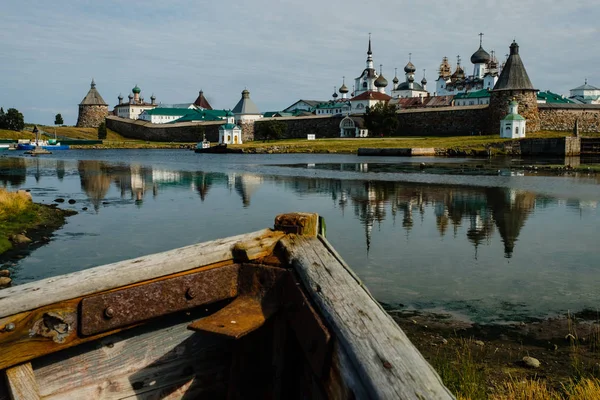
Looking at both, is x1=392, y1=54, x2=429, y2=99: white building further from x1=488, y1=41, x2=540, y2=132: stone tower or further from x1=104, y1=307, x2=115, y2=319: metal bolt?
x1=104, y1=307, x2=115, y2=319: metal bolt

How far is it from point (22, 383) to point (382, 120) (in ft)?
234

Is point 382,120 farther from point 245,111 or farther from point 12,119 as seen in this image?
point 12,119

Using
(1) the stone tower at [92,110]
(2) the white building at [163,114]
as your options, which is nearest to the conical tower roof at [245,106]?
(2) the white building at [163,114]

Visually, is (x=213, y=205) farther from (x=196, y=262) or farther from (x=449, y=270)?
(x=196, y=262)

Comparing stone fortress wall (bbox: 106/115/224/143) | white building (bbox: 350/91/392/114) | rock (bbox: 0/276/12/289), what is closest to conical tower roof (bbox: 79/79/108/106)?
stone fortress wall (bbox: 106/115/224/143)

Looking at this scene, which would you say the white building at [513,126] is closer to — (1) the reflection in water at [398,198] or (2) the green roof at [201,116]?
(1) the reflection in water at [398,198]

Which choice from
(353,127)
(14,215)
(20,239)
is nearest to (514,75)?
(353,127)

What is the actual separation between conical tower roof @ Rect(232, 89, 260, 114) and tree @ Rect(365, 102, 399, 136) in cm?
2363

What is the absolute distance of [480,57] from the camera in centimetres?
9856

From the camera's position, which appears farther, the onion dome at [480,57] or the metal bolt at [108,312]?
the onion dome at [480,57]

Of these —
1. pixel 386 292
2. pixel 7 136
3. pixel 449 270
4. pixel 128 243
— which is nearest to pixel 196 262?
pixel 386 292

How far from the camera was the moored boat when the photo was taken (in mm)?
1944

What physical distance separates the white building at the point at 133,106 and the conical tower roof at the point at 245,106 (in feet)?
117

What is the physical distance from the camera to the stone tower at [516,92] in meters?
64.2
